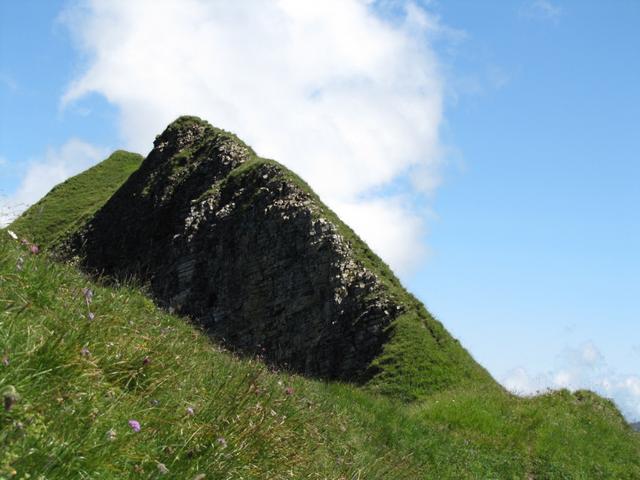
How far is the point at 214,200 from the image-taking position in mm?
50188

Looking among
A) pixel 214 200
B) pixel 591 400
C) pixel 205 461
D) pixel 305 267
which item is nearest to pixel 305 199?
pixel 305 267

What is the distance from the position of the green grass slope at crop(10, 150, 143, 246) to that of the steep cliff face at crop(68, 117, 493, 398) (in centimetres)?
1060

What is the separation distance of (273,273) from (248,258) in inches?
114

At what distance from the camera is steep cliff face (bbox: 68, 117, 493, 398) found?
114 ft

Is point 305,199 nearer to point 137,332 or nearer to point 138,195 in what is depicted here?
point 138,195

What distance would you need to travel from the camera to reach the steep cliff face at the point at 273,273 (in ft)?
114

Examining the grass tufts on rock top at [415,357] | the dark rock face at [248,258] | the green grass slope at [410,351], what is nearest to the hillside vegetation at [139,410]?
the grass tufts on rock top at [415,357]

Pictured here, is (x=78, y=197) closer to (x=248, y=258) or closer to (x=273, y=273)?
(x=248, y=258)

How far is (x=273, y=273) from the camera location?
42.2 metres

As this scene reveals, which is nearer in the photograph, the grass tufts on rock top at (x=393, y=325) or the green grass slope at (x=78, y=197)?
the grass tufts on rock top at (x=393, y=325)

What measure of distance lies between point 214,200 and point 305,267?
500 inches

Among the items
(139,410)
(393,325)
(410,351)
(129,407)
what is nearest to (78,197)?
(393,325)

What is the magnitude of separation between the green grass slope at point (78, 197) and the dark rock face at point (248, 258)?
8178 mm

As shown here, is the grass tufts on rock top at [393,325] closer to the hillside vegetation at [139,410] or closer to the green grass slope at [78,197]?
the green grass slope at [78,197]
